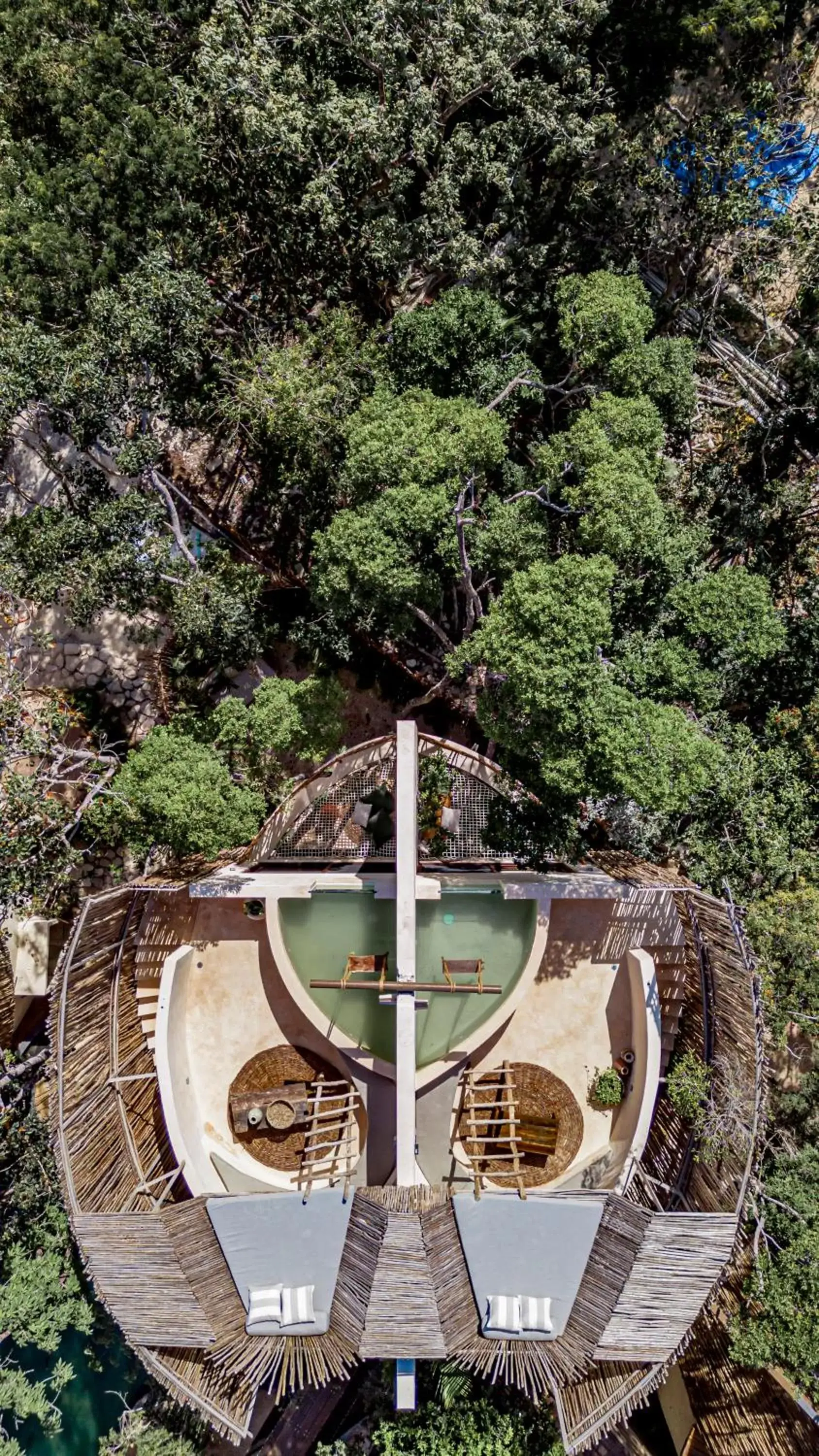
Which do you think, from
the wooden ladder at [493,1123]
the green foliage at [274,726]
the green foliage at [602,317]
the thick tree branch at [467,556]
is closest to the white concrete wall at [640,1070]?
the wooden ladder at [493,1123]

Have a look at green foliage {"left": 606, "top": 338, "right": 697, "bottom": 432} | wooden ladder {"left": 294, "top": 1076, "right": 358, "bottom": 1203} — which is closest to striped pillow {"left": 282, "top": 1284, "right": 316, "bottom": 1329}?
wooden ladder {"left": 294, "top": 1076, "right": 358, "bottom": 1203}

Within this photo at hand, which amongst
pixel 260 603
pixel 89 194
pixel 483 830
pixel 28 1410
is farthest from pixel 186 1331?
pixel 89 194

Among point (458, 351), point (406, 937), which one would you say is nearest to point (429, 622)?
point (458, 351)

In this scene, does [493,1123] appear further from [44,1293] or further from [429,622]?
[44,1293]

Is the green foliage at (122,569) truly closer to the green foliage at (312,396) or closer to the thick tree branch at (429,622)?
the green foliage at (312,396)

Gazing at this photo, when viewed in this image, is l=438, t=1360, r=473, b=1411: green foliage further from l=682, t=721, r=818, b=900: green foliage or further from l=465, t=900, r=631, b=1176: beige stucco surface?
l=682, t=721, r=818, b=900: green foliage
